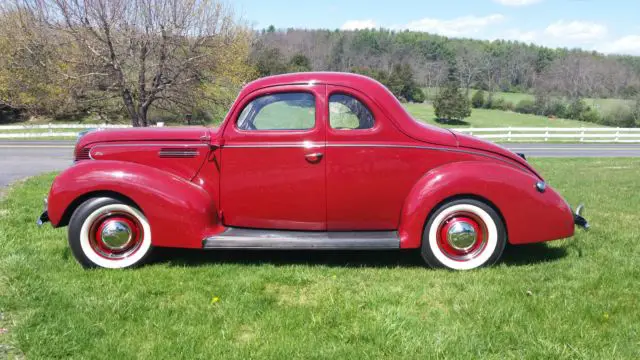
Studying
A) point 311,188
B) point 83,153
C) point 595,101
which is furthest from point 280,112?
point 595,101

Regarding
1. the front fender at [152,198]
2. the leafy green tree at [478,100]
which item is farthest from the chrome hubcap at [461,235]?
the leafy green tree at [478,100]

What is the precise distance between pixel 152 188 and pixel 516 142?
2370 cm

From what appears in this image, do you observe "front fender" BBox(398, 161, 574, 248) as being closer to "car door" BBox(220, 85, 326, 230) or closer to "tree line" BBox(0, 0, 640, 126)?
"car door" BBox(220, 85, 326, 230)

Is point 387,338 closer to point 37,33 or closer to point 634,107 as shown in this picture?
point 37,33

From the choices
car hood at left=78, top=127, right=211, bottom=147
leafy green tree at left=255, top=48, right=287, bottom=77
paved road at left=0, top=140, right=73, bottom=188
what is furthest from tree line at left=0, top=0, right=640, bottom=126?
leafy green tree at left=255, top=48, right=287, bottom=77

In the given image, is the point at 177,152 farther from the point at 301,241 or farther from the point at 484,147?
the point at 484,147

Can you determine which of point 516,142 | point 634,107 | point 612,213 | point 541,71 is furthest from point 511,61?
point 612,213

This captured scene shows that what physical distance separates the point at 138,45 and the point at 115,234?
35.3ft

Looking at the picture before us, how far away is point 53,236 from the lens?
541 centimetres

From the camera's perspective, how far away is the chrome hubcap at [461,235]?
4.30 m

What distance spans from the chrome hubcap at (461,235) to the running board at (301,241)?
49cm

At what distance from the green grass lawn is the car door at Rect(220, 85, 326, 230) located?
19.1 inches

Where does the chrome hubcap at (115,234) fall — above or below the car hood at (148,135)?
below

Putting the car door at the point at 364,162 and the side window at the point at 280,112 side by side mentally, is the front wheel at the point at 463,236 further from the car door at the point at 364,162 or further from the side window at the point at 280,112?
the side window at the point at 280,112
